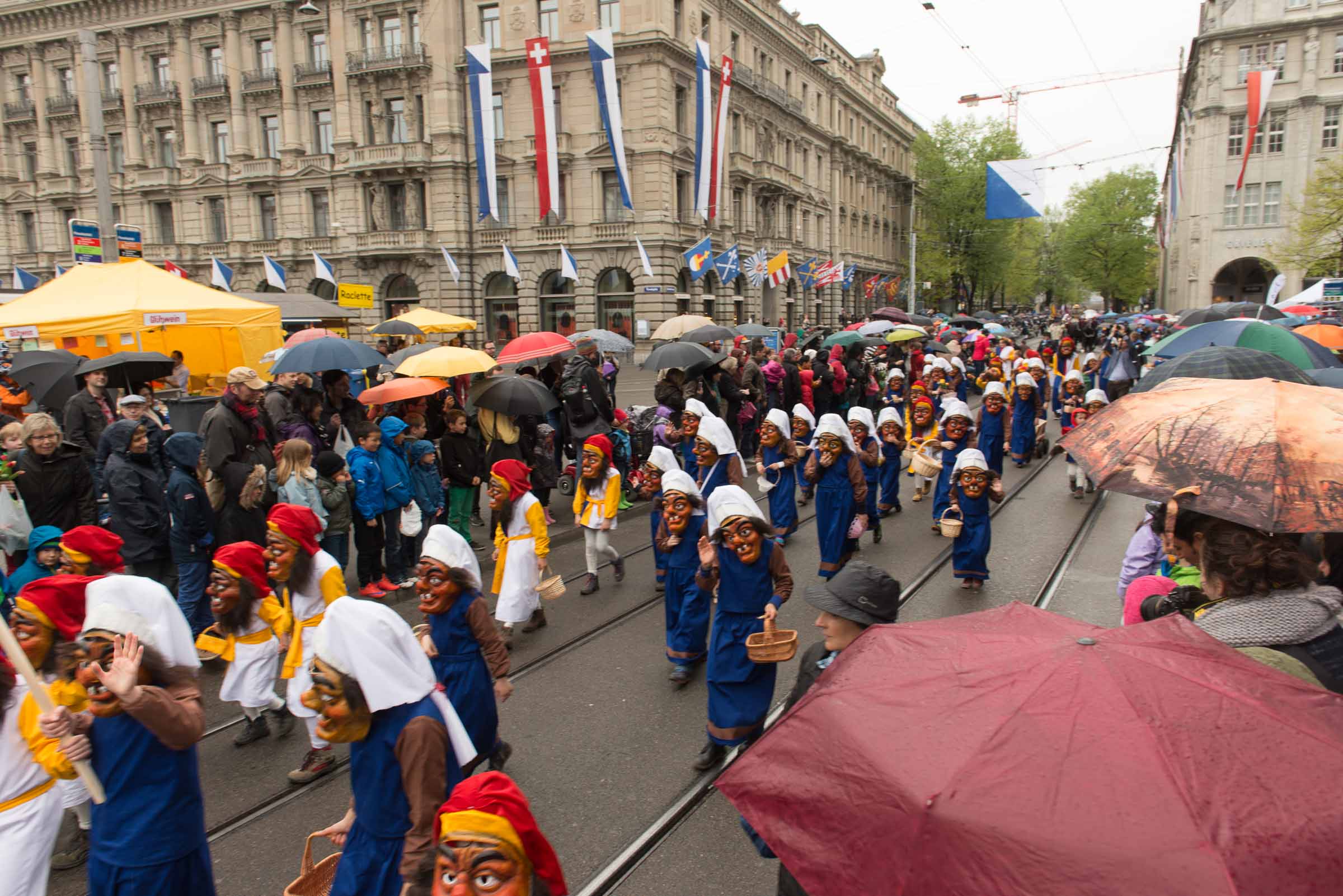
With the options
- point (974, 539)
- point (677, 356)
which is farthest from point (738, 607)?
point (677, 356)

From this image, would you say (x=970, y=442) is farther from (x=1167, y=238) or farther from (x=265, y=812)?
(x=1167, y=238)

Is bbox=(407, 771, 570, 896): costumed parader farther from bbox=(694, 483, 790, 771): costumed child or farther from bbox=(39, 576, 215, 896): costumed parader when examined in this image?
bbox=(694, 483, 790, 771): costumed child

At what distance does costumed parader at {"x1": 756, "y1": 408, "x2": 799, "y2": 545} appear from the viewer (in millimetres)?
8742

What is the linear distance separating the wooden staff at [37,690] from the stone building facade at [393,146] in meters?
30.0

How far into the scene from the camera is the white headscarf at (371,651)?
289 cm

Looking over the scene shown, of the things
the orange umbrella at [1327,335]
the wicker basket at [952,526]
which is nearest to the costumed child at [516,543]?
the wicker basket at [952,526]

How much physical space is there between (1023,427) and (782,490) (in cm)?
667

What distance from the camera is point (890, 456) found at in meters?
10.7

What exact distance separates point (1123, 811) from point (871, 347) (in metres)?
18.7

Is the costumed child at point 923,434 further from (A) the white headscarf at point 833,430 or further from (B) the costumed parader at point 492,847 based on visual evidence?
(B) the costumed parader at point 492,847

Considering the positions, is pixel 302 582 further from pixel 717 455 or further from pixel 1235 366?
pixel 1235 366

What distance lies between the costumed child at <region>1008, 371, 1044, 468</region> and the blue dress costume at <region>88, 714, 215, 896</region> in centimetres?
1274

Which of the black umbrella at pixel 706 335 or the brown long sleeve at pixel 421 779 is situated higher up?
the black umbrella at pixel 706 335

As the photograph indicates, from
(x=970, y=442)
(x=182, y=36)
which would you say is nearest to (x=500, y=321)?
(x=182, y=36)
